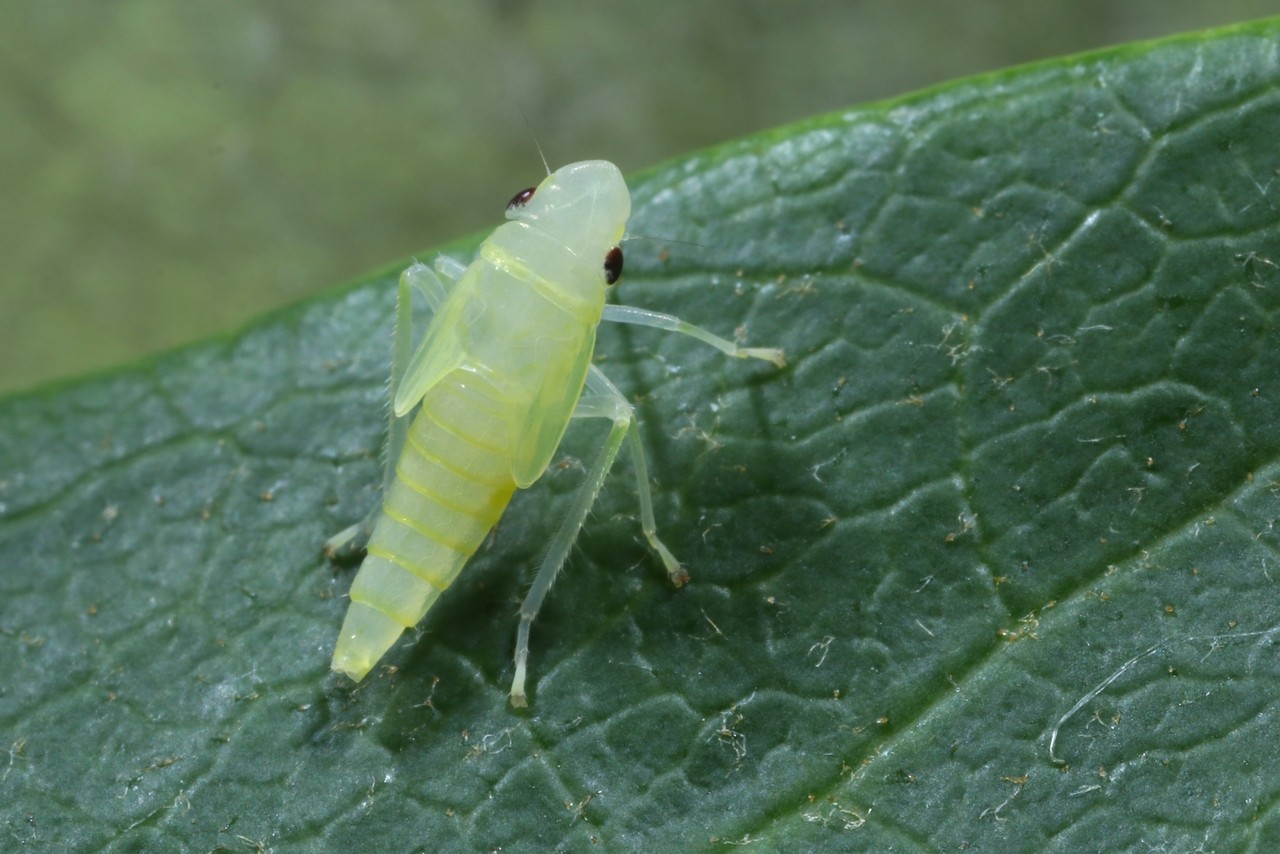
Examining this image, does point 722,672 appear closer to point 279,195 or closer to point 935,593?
point 935,593

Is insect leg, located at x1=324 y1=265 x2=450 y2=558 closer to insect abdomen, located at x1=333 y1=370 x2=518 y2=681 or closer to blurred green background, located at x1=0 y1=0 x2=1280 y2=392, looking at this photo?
insect abdomen, located at x1=333 y1=370 x2=518 y2=681

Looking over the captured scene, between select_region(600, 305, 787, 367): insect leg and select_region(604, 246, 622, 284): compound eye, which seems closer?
select_region(604, 246, 622, 284): compound eye

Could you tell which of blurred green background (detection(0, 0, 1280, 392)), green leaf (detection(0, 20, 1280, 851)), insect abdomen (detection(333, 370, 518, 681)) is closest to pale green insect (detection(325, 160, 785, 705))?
insect abdomen (detection(333, 370, 518, 681))

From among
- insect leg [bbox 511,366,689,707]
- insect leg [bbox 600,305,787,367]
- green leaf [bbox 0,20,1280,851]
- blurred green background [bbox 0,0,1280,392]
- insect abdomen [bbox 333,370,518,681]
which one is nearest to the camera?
green leaf [bbox 0,20,1280,851]

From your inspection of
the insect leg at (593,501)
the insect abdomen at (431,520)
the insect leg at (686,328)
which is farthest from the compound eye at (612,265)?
the insect abdomen at (431,520)

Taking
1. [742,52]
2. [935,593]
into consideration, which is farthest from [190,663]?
[742,52]

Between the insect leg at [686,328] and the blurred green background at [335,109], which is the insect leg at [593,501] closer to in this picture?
the insect leg at [686,328]

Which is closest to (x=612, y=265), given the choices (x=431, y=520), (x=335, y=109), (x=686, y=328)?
(x=686, y=328)
